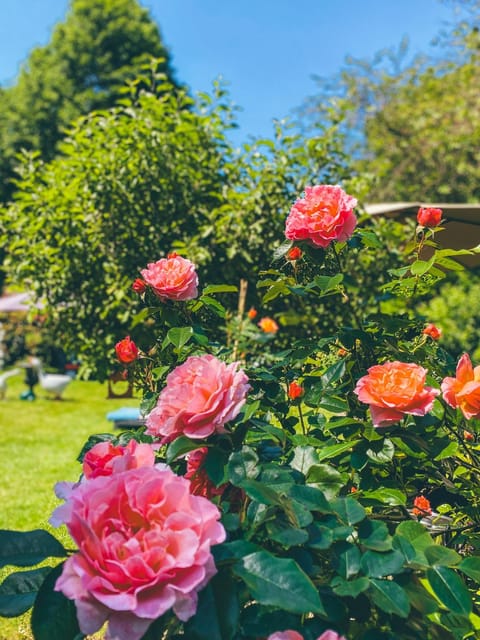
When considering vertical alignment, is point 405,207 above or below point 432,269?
above

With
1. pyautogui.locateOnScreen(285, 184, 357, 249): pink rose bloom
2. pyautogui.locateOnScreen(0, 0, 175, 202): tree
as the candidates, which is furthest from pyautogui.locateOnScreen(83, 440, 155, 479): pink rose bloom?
pyautogui.locateOnScreen(0, 0, 175, 202): tree

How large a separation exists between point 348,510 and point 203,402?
322 mm

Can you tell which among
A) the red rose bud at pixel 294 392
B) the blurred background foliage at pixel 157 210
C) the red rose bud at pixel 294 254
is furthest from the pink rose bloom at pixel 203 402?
the blurred background foliage at pixel 157 210

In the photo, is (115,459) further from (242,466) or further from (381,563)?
(381,563)

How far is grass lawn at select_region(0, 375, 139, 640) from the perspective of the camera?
164 inches

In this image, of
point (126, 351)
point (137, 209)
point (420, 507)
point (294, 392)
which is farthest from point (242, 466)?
point (137, 209)

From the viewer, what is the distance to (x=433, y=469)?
180cm

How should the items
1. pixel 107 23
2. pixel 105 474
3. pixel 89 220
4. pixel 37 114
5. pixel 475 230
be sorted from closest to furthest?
1. pixel 105 474
2. pixel 475 230
3. pixel 89 220
4. pixel 37 114
5. pixel 107 23

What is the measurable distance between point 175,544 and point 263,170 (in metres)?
4.79

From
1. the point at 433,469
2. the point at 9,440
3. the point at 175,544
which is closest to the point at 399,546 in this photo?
the point at 175,544

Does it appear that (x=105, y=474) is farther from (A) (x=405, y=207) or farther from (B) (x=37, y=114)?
(B) (x=37, y=114)

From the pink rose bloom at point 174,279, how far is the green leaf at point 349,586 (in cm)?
90

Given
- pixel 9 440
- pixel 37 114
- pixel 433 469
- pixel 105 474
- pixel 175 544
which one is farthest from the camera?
pixel 37 114

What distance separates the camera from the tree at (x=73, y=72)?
76.3 ft
